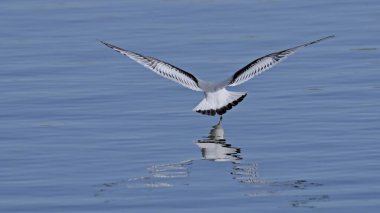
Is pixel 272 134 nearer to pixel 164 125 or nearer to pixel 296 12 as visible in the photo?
pixel 164 125

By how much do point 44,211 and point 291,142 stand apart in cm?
354

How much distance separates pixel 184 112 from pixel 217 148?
5.66ft

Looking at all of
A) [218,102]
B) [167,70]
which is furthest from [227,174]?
[167,70]

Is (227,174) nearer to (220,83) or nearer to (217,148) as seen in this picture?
(217,148)

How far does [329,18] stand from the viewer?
21188mm

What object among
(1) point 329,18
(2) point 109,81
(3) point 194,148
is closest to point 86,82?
(2) point 109,81

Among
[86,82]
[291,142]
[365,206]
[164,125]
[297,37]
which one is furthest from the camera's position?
[297,37]

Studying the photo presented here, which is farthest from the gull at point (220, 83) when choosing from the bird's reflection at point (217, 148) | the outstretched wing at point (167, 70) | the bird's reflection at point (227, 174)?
the bird's reflection at point (227, 174)

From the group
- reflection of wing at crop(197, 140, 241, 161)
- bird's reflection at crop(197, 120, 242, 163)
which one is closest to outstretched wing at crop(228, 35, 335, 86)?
bird's reflection at crop(197, 120, 242, 163)

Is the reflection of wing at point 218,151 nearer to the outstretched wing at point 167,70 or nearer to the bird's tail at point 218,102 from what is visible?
the bird's tail at point 218,102

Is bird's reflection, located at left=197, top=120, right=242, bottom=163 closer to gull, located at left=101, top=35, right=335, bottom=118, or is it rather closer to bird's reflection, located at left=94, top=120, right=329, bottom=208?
bird's reflection, located at left=94, top=120, right=329, bottom=208

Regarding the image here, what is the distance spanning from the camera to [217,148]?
1411 cm

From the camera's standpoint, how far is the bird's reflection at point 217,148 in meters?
13.6

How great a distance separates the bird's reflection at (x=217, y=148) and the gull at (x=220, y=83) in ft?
0.86
